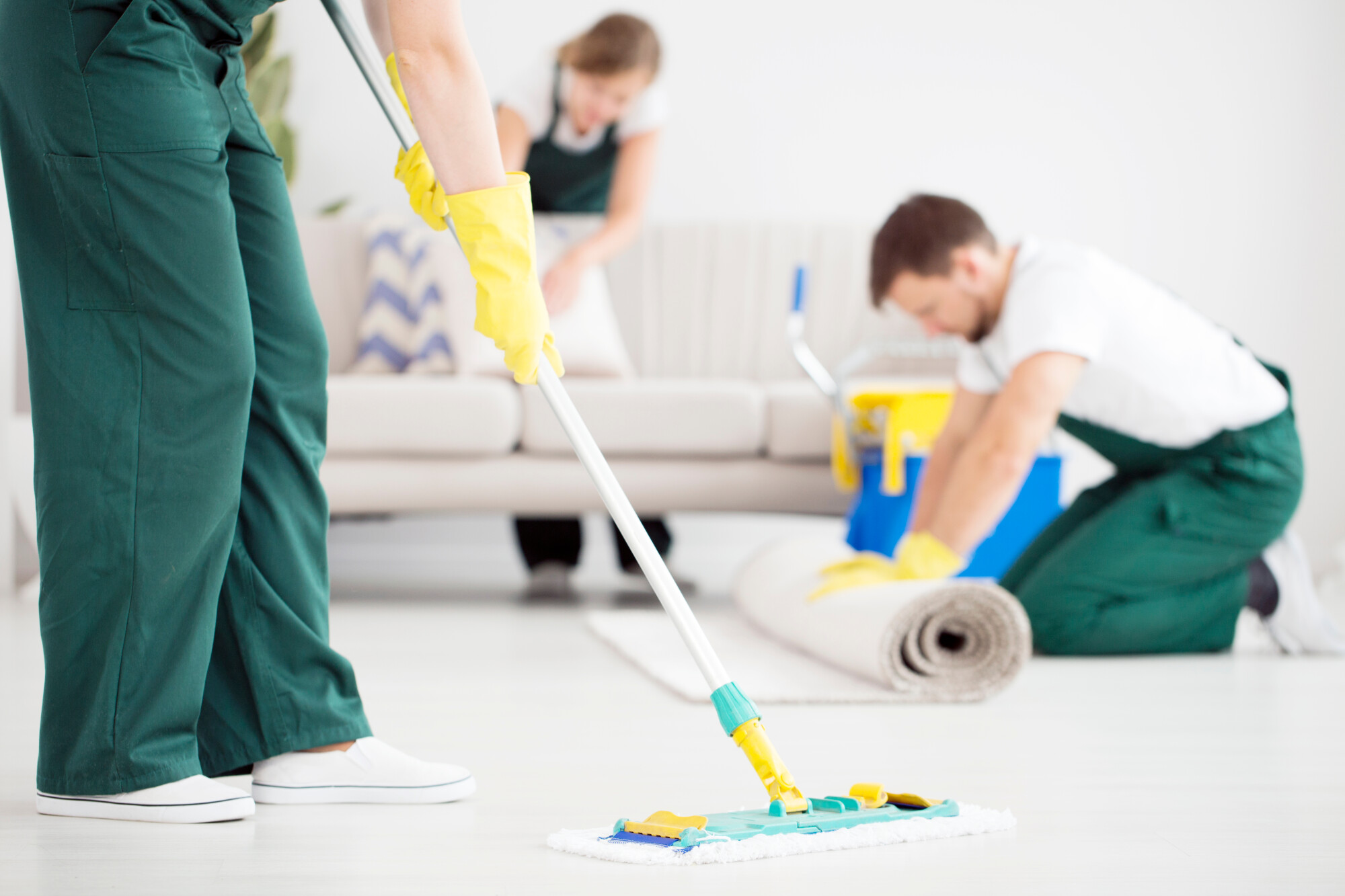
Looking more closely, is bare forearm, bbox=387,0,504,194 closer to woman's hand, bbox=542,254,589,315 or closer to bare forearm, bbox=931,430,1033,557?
bare forearm, bbox=931,430,1033,557

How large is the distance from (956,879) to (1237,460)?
1402mm

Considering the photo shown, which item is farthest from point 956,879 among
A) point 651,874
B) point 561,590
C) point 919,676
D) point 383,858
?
point 561,590

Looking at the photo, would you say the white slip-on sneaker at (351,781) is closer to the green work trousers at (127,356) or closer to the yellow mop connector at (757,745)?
the green work trousers at (127,356)

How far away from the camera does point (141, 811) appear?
101cm

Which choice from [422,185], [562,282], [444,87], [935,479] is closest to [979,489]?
[935,479]

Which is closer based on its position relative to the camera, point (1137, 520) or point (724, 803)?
point (724, 803)

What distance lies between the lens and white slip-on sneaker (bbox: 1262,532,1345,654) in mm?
2094

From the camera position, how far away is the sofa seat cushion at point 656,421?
8.54 feet

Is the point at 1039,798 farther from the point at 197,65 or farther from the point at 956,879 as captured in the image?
the point at 197,65

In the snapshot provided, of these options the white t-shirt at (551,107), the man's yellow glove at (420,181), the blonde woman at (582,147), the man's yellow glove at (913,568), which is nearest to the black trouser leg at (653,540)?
the blonde woman at (582,147)

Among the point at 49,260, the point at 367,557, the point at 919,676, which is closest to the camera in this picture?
the point at 49,260

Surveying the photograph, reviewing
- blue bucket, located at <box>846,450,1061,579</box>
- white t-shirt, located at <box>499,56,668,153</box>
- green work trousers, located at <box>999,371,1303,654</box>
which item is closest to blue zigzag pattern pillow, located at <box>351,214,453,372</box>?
white t-shirt, located at <box>499,56,668,153</box>

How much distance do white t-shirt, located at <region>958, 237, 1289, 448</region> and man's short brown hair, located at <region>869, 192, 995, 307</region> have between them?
4.2 inches

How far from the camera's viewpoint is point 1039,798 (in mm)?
1139
